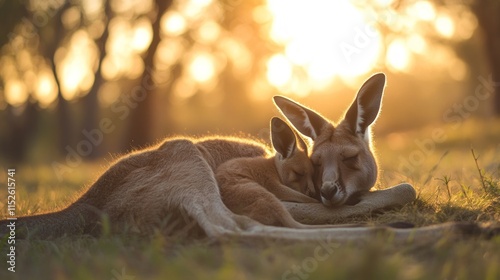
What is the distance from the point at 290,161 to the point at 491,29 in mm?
16397

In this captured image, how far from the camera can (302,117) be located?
6.07 meters

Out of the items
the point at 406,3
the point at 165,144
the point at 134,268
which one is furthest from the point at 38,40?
the point at 134,268

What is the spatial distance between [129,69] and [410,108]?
26878 millimetres

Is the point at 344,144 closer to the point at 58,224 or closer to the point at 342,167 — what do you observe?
the point at 342,167

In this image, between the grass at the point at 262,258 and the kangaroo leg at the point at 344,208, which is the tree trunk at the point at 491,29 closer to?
the kangaroo leg at the point at 344,208

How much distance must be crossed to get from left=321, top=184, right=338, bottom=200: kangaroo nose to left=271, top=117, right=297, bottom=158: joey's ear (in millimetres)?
733

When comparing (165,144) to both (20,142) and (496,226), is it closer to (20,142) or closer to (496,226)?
(496,226)

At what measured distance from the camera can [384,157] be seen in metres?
15.2

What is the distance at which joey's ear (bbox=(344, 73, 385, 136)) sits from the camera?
5719 mm

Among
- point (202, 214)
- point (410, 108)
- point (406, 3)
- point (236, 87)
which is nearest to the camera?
point (202, 214)

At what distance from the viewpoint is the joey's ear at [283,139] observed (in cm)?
583

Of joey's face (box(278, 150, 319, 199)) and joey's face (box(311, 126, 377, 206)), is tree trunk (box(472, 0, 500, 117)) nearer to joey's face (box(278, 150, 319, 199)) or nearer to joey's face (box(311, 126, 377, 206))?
joey's face (box(311, 126, 377, 206))

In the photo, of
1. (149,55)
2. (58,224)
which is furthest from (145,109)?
(58,224)

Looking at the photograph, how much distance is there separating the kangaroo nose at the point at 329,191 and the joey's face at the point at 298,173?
0.45 meters
